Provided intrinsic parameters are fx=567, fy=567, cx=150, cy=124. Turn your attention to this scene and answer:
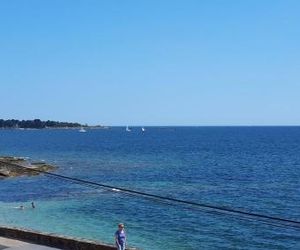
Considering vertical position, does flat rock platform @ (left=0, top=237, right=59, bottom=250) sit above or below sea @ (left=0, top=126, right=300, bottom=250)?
above

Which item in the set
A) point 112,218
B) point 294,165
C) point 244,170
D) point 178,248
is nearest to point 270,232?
point 178,248

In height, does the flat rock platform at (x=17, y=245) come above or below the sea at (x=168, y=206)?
above

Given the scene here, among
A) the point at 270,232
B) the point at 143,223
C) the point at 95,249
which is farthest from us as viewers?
the point at 143,223

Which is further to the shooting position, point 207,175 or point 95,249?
point 207,175

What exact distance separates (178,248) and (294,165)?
56.8 metres

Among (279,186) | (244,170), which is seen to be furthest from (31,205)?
(244,170)

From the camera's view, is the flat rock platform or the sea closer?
the flat rock platform

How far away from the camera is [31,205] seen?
149 feet

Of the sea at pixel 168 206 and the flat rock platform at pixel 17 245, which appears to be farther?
the sea at pixel 168 206

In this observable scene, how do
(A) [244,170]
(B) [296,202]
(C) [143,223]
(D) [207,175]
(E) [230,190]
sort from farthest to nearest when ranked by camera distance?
(A) [244,170], (D) [207,175], (E) [230,190], (B) [296,202], (C) [143,223]

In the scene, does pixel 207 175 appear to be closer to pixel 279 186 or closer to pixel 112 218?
pixel 279 186

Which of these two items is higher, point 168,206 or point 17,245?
point 17,245

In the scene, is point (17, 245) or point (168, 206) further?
point (168, 206)

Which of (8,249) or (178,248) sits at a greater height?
A: (8,249)
